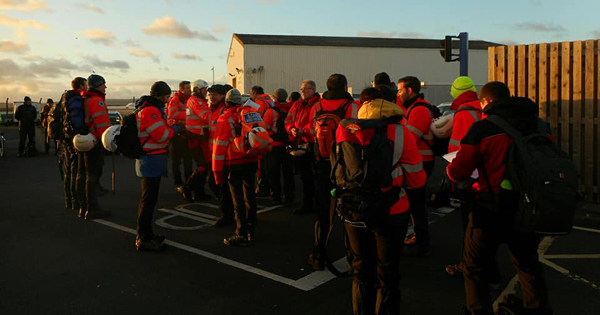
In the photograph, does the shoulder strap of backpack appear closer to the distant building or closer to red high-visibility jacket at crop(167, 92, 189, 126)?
red high-visibility jacket at crop(167, 92, 189, 126)

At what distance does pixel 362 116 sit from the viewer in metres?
3.48

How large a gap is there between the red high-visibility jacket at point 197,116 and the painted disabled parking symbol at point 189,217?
1.35m

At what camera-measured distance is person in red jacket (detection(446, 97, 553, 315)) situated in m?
3.20

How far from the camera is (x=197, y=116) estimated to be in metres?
8.39

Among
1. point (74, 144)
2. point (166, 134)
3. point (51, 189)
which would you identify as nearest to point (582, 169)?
point (166, 134)

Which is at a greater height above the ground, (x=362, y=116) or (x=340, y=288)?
(x=362, y=116)

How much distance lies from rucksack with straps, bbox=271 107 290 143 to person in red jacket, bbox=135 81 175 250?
9.22 ft

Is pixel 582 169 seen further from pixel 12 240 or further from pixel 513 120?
pixel 12 240

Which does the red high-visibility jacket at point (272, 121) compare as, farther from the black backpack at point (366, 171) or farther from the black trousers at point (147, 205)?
the black backpack at point (366, 171)

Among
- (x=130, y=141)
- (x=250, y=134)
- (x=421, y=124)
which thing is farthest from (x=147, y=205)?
(x=421, y=124)

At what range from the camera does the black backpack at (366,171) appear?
319 cm

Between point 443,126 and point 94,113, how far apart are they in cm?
533

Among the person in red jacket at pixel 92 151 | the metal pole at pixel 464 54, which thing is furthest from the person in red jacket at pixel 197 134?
the metal pole at pixel 464 54

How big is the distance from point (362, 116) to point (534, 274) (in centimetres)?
165
